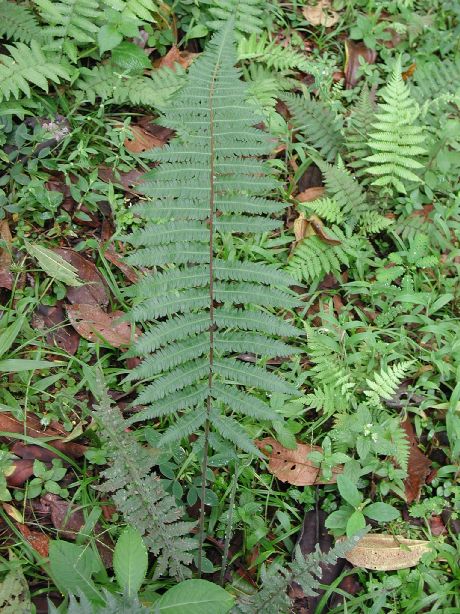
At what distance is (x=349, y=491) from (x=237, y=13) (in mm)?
2672

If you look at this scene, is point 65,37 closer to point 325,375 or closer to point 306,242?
point 306,242

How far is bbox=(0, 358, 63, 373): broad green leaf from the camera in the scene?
255cm

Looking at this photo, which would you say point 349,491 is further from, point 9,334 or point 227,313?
point 9,334

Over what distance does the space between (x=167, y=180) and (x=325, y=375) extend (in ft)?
3.97

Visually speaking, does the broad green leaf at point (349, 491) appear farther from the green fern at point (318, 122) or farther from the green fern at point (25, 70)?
the green fern at point (25, 70)

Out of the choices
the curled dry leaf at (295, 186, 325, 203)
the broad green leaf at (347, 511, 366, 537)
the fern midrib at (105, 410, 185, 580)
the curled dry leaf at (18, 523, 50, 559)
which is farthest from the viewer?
the curled dry leaf at (295, 186, 325, 203)

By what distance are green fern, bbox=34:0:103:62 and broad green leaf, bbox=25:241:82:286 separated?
994 mm

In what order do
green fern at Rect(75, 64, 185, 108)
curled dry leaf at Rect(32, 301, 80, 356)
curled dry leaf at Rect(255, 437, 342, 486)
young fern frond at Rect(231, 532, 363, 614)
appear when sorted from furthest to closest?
1. green fern at Rect(75, 64, 185, 108)
2. curled dry leaf at Rect(32, 301, 80, 356)
3. curled dry leaf at Rect(255, 437, 342, 486)
4. young fern frond at Rect(231, 532, 363, 614)

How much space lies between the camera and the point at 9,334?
8.58ft

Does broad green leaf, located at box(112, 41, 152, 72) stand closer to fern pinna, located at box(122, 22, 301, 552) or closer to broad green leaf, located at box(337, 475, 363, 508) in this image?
fern pinna, located at box(122, 22, 301, 552)

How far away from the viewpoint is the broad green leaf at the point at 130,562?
6.48ft

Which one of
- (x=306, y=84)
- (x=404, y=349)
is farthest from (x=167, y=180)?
(x=306, y=84)

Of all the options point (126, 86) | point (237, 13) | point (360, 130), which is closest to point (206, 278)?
point (126, 86)

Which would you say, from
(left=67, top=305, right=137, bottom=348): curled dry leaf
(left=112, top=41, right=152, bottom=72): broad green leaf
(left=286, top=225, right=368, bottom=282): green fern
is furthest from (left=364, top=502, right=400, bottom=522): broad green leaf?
(left=112, top=41, right=152, bottom=72): broad green leaf
